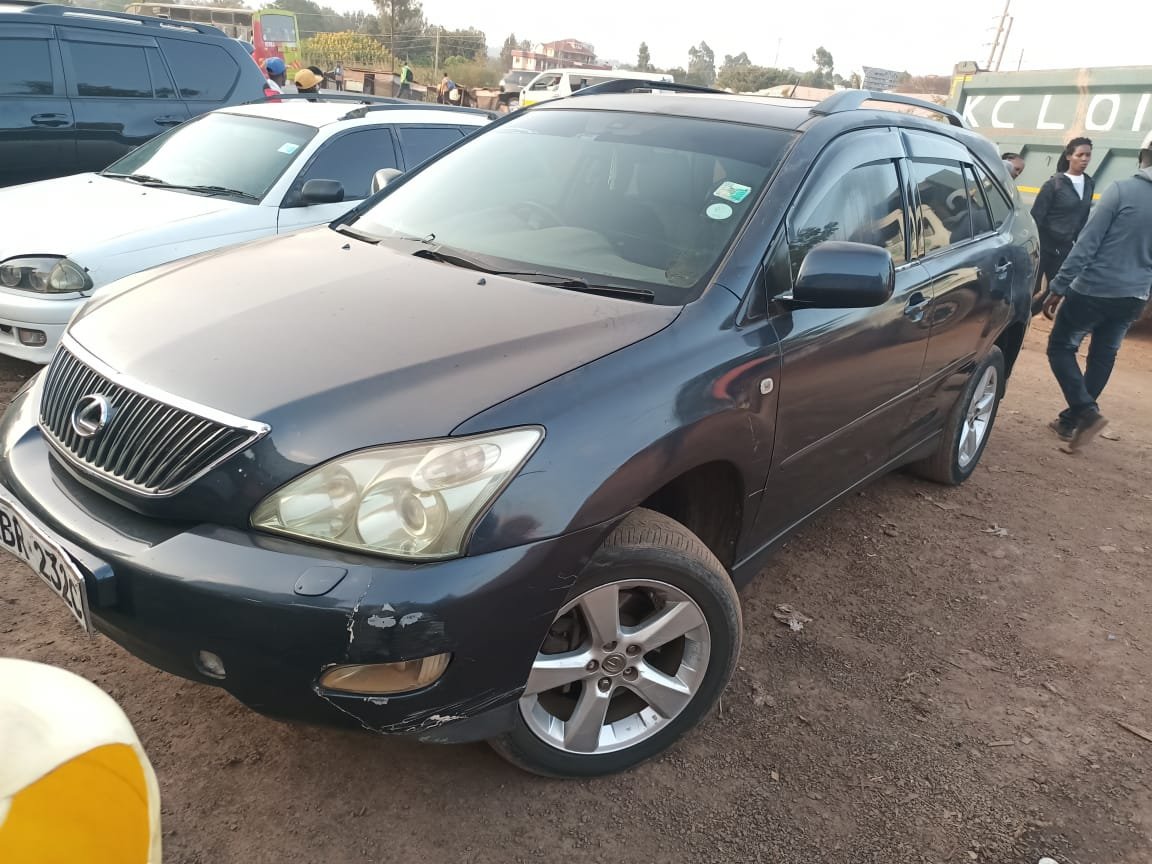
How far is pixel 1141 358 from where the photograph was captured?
8.73 meters

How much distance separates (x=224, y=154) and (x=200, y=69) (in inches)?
102

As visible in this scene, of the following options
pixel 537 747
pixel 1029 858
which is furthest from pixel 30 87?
pixel 1029 858

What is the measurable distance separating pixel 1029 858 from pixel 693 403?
150 centimetres

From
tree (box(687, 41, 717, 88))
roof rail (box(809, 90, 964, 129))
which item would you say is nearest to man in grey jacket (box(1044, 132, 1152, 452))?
roof rail (box(809, 90, 964, 129))

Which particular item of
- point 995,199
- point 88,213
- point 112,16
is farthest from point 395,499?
point 112,16

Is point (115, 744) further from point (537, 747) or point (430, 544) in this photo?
point (537, 747)

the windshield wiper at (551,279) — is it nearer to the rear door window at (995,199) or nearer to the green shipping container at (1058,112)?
the rear door window at (995,199)

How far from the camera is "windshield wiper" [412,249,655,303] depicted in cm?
245

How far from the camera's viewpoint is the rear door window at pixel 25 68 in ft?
20.6

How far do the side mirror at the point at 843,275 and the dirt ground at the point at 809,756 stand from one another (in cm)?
129

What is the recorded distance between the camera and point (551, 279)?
100 inches

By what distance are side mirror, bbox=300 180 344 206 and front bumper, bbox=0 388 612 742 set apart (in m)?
3.41

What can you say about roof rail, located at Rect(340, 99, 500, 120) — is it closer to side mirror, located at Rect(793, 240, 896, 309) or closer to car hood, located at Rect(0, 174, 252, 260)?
car hood, located at Rect(0, 174, 252, 260)

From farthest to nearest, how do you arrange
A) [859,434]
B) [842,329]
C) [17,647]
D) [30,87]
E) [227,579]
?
[30,87] < [859,434] < [842,329] < [17,647] < [227,579]
